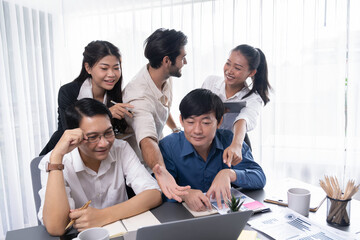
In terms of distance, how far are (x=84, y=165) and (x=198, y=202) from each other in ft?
2.02

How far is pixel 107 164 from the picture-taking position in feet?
4.94

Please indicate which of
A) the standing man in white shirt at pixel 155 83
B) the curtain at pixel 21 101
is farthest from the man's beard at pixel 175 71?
the curtain at pixel 21 101

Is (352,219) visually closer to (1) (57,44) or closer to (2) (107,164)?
(2) (107,164)

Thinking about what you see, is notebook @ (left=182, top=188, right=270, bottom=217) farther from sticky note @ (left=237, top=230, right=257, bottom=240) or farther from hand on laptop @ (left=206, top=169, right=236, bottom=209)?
sticky note @ (left=237, top=230, right=257, bottom=240)

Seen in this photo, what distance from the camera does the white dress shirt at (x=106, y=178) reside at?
1409mm

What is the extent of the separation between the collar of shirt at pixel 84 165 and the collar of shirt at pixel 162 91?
63 centimetres

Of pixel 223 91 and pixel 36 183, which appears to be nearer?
pixel 36 183

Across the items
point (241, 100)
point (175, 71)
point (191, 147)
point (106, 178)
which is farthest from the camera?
point (241, 100)

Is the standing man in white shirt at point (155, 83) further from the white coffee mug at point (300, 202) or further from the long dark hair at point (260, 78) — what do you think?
the white coffee mug at point (300, 202)

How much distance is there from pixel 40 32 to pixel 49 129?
3.48 ft

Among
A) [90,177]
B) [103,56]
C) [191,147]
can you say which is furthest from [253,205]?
[103,56]

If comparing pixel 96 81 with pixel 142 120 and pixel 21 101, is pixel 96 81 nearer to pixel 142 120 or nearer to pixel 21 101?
pixel 142 120

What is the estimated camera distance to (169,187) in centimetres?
127

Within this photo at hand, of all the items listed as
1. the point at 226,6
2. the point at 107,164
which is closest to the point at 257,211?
the point at 107,164
